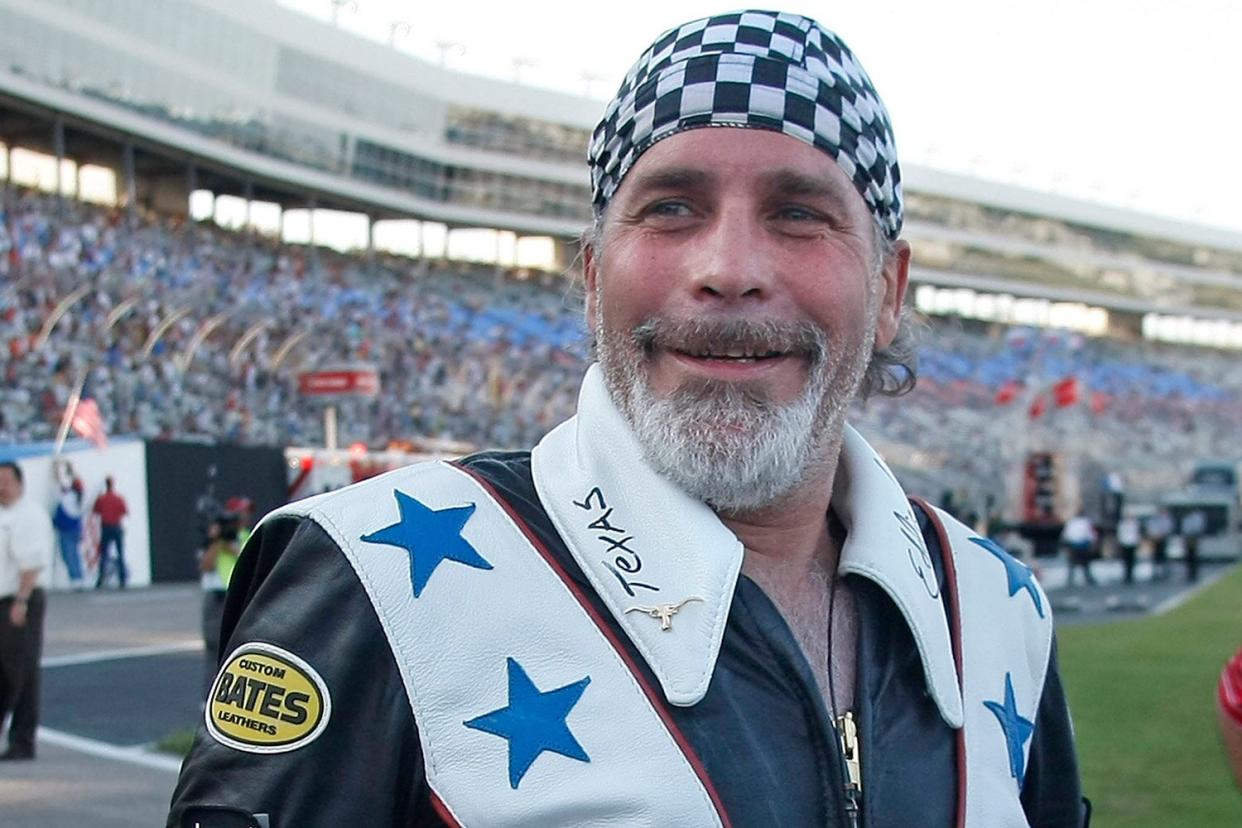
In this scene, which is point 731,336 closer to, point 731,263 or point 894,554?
point 731,263

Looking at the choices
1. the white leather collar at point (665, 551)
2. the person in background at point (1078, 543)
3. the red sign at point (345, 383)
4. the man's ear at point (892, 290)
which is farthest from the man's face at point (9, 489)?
the person in background at point (1078, 543)

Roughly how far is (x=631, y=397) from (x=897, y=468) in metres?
38.9

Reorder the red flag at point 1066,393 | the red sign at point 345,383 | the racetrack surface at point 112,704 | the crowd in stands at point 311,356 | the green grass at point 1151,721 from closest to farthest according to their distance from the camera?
1. the green grass at point 1151,721
2. the racetrack surface at point 112,704
3. the red sign at point 345,383
4. the crowd in stands at point 311,356
5. the red flag at point 1066,393

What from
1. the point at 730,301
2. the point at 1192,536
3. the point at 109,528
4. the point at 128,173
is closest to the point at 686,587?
the point at 730,301

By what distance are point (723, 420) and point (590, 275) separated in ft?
1.32

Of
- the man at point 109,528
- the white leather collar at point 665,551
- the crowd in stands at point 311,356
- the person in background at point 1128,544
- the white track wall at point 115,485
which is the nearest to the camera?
the white leather collar at point 665,551

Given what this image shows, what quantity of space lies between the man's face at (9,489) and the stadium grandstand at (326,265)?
13.6 meters

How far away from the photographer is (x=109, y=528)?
19844mm

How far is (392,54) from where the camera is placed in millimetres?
54250

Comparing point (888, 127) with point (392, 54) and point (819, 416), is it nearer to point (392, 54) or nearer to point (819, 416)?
point (819, 416)

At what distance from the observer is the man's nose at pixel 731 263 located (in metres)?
1.82

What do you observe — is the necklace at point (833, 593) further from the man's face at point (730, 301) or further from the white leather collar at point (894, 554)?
the man's face at point (730, 301)

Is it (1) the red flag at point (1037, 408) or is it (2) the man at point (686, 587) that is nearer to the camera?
(2) the man at point (686, 587)

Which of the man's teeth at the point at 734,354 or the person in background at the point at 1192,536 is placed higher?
the man's teeth at the point at 734,354
